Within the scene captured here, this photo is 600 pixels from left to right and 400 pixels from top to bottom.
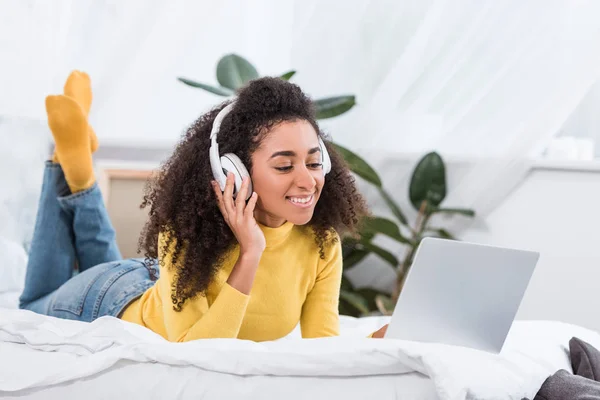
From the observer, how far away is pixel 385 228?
2.60 metres

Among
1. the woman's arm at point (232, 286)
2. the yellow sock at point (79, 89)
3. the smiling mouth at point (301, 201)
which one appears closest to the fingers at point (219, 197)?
the woman's arm at point (232, 286)

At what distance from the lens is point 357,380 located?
3.28ft

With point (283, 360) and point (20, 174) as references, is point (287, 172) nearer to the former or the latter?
point (283, 360)

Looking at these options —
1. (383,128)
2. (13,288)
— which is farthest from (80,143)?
(383,128)

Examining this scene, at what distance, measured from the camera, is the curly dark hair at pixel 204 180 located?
1.28m

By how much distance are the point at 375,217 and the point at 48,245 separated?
110 cm

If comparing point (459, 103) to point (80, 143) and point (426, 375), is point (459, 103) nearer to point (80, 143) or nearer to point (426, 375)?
point (80, 143)

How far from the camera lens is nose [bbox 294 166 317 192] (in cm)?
125

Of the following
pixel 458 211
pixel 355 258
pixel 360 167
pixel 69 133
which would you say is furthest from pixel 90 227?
pixel 458 211

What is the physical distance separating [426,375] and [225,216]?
1.44 ft

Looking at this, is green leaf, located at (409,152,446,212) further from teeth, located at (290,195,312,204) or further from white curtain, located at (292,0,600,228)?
teeth, located at (290,195,312,204)

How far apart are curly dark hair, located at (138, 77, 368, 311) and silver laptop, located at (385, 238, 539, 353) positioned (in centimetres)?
33

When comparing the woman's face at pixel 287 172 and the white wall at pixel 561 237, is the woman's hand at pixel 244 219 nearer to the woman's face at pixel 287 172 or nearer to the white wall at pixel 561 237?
the woman's face at pixel 287 172

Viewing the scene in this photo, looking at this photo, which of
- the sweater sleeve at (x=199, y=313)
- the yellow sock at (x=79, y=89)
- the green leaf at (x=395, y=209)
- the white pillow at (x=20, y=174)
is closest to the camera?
the sweater sleeve at (x=199, y=313)
